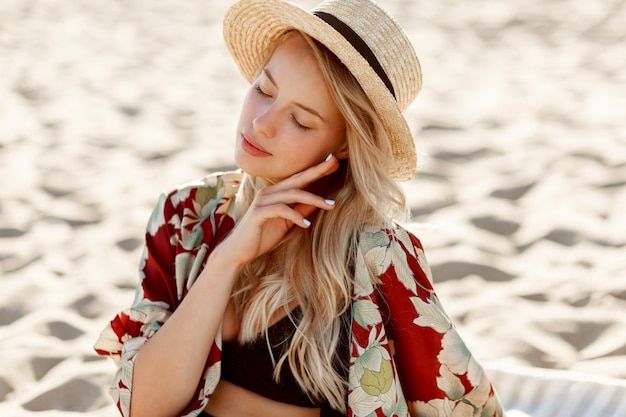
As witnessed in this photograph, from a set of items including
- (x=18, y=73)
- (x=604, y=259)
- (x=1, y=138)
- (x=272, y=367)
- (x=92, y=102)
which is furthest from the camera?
(x=18, y=73)

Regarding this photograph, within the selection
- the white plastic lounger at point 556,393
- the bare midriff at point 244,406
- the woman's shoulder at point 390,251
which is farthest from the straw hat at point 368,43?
the white plastic lounger at point 556,393

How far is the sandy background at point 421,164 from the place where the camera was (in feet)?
11.8

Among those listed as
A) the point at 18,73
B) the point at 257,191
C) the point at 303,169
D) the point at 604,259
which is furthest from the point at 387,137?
the point at 18,73

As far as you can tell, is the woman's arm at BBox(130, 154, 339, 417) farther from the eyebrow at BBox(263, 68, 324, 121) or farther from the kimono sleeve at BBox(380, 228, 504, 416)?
the kimono sleeve at BBox(380, 228, 504, 416)

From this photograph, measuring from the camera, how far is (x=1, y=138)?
543 cm

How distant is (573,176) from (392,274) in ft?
9.26

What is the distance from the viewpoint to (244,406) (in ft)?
7.90

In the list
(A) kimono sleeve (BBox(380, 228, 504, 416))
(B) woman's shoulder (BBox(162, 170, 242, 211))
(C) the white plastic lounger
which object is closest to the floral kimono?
(A) kimono sleeve (BBox(380, 228, 504, 416))

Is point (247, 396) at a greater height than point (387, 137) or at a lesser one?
lesser

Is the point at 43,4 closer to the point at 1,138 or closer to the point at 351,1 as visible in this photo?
the point at 1,138

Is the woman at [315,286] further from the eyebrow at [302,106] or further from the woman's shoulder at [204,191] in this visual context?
the woman's shoulder at [204,191]

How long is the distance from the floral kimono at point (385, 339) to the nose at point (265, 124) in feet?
1.35

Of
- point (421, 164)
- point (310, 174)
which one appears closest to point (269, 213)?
point (310, 174)

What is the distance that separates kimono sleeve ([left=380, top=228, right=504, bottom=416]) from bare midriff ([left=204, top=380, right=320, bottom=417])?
0.29 meters
